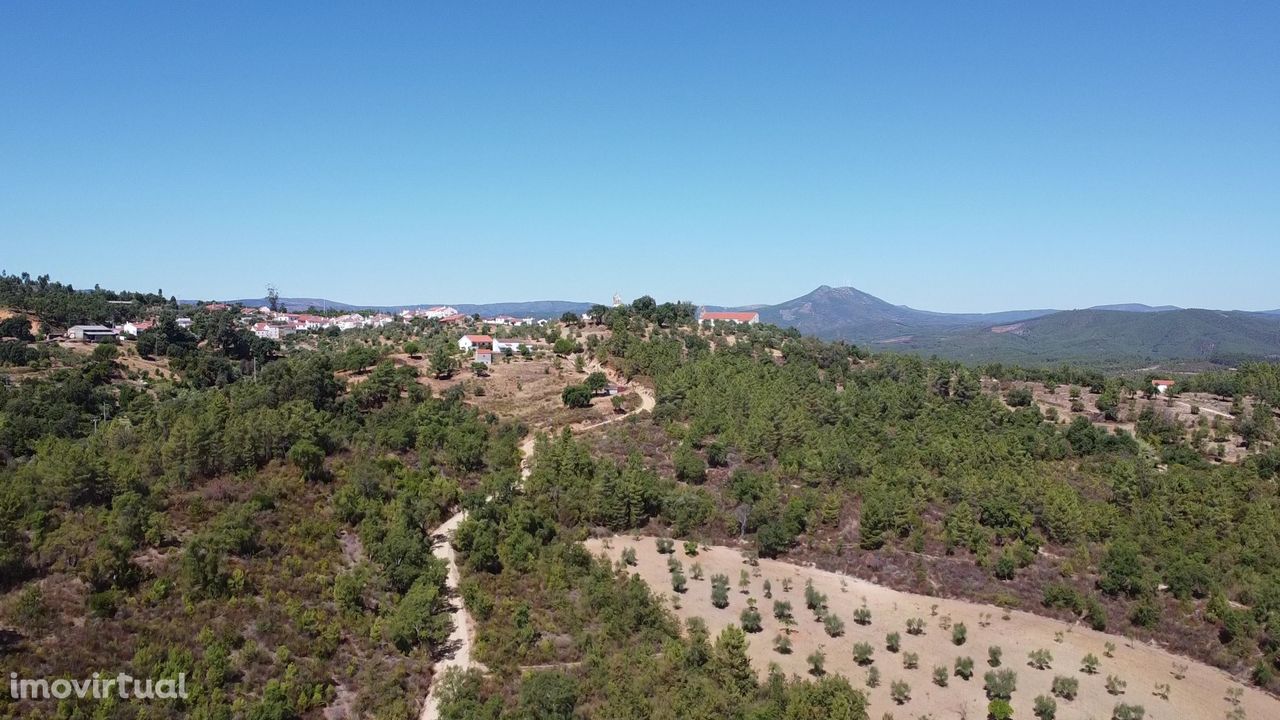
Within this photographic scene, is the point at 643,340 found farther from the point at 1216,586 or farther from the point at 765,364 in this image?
the point at 1216,586

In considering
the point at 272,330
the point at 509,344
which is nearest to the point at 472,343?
the point at 509,344

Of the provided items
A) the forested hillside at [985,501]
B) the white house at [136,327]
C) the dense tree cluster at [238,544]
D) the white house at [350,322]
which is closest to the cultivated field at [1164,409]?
the forested hillside at [985,501]

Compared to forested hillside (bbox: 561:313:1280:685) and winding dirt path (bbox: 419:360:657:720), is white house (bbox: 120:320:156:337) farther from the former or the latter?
forested hillside (bbox: 561:313:1280:685)

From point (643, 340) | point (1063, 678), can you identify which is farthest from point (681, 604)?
point (643, 340)

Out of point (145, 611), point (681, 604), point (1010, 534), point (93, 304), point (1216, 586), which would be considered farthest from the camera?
point (93, 304)

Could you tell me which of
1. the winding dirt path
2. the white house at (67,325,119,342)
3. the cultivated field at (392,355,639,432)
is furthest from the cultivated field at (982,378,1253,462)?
the white house at (67,325,119,342)

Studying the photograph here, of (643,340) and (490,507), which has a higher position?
(643,340)

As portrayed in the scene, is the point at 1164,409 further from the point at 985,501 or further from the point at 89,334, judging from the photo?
the point at 89,334
